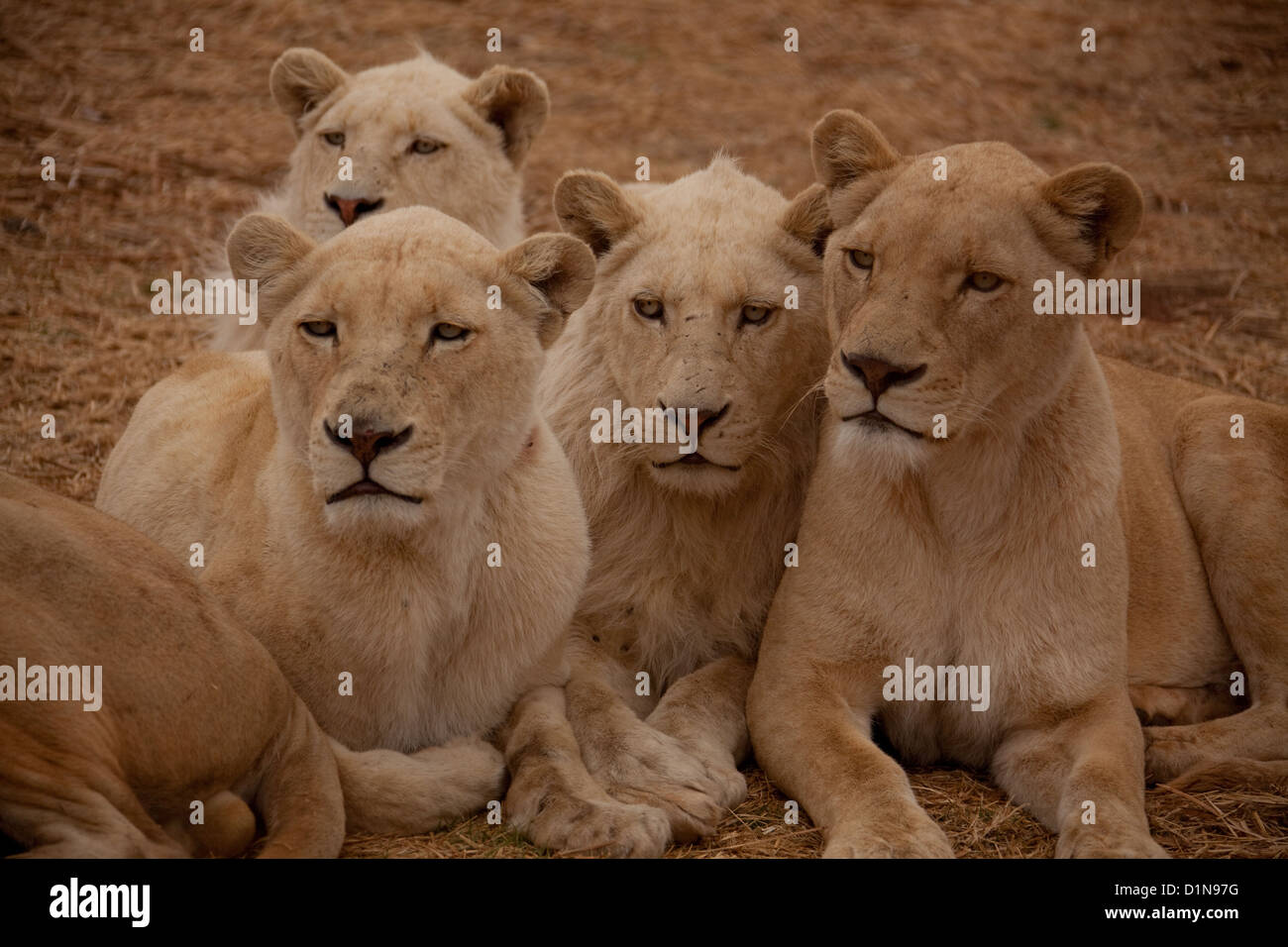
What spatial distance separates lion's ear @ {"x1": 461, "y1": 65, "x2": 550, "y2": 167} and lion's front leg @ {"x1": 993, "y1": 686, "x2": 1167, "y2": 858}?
11.6 ft

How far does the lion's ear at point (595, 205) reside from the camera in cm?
530

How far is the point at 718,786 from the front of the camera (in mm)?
4719

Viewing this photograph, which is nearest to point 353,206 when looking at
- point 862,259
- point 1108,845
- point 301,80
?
point 301,80

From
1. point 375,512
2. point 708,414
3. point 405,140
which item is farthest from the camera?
point 405,140

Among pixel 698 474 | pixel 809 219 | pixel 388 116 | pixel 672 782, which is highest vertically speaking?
pixel 388 116

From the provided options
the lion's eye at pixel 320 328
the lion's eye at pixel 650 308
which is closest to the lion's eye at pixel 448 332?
the lion's eye at pixel 320 328

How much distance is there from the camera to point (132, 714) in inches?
149

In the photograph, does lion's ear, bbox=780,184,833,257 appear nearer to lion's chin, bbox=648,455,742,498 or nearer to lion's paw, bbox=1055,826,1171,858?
lion's chin, bbox=648,455,742,498

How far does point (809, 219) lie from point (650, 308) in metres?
0.60

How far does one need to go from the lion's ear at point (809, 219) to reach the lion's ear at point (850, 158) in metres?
0.21

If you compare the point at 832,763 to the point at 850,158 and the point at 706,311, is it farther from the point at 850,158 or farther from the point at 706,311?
the point at 850,158

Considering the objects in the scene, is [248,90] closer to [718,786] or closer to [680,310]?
[680,310]

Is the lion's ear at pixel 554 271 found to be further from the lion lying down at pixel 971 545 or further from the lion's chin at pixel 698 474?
the lion lying down at pixel 971 545
